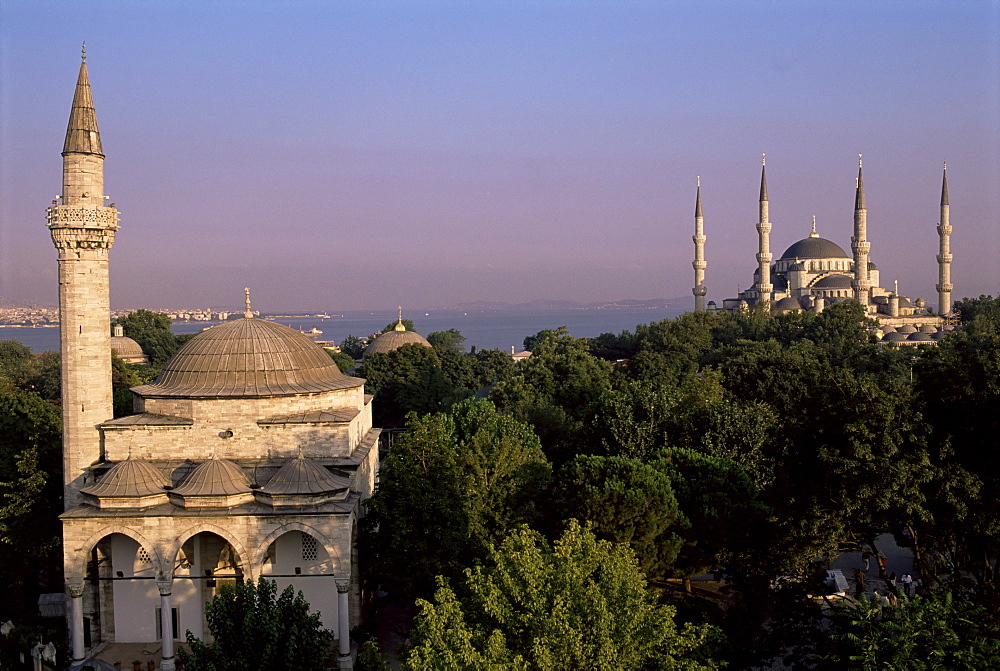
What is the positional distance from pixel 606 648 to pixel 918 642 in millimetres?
3833

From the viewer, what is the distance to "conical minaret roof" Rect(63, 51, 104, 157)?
1912 cm

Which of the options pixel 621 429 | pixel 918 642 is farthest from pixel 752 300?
pixel 918 642

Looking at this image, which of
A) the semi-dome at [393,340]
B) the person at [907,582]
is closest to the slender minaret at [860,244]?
the semi-dome at [393,340]

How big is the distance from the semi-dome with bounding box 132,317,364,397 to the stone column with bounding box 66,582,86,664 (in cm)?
461

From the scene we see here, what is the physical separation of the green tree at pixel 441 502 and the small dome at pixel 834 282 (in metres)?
64.9

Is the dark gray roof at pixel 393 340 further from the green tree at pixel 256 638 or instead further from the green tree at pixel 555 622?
the green tree at pixel 555 622


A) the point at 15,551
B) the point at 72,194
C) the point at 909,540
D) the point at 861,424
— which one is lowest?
the point at 15,551

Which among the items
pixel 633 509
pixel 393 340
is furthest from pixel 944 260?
pixel 633 509

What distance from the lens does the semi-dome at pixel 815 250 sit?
275 ft

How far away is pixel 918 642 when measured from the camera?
33.3 feet

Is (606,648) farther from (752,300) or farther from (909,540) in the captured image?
(752,300)

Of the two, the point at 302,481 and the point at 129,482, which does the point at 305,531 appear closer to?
the point at 302,481

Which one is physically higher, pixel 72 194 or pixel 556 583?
pixel 72 194

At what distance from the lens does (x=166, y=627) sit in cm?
1584
